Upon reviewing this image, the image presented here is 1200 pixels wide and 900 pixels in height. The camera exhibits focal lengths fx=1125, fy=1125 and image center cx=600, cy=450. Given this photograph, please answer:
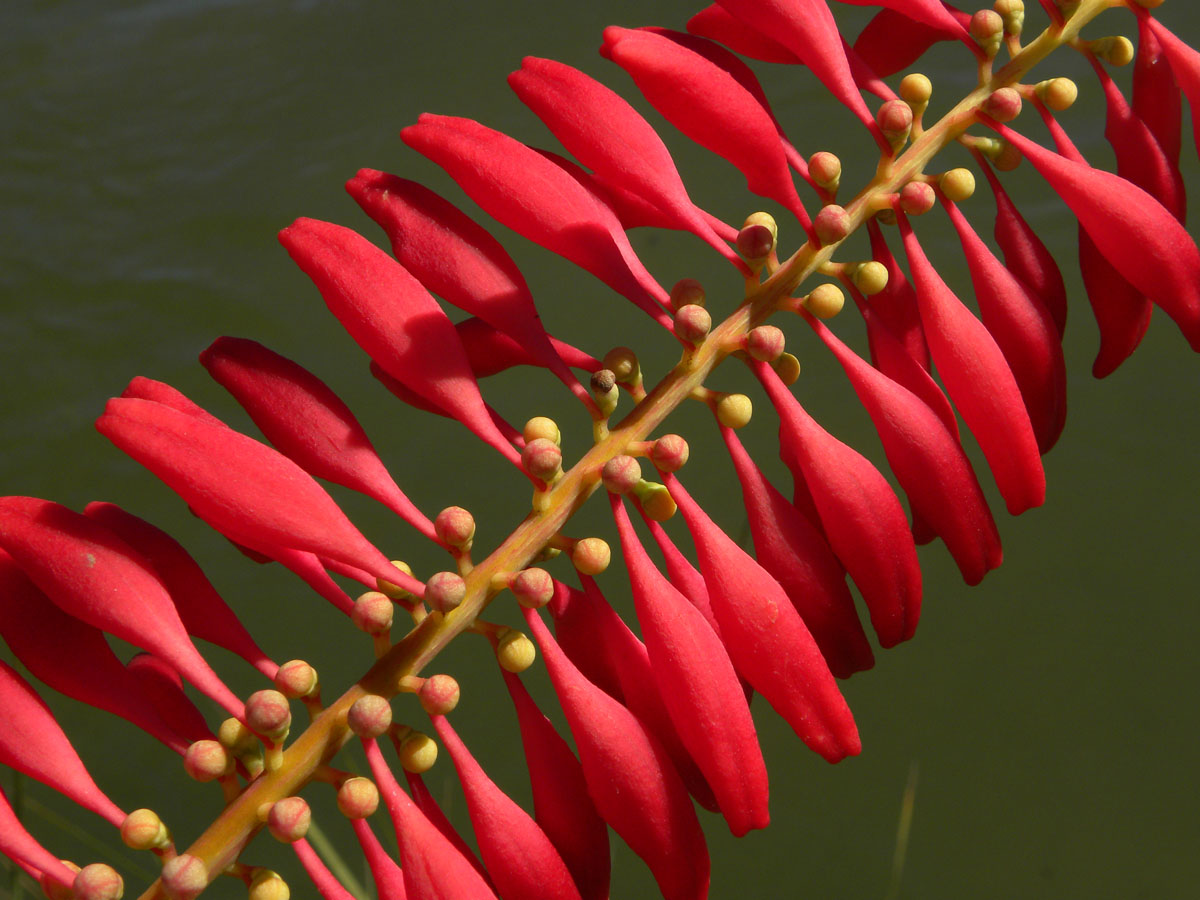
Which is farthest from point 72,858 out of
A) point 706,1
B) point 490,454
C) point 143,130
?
point 706,1

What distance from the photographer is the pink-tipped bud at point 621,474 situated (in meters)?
0.25

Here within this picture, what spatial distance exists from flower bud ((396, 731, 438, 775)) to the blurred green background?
0.25 metres

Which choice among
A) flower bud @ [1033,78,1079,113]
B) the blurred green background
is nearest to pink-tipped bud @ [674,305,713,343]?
flower bud @ [1033,78,1079,113]

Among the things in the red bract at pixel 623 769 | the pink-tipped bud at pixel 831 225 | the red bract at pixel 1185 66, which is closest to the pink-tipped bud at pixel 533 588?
the red bract at pixel 623 769

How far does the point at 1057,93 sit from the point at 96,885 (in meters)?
0.29

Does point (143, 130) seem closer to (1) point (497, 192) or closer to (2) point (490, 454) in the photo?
(2) point (490, 454)

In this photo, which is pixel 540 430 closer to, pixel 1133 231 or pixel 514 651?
pixel 514 651

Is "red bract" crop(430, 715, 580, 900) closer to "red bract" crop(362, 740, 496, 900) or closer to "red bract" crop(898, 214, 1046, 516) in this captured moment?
"red bract" crop(362, 740, 496, 900)

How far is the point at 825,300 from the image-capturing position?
0.89ft

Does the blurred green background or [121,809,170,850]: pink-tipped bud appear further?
the blurred green background

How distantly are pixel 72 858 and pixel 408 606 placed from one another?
0.35 meters

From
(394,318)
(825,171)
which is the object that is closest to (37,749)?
(394,318)

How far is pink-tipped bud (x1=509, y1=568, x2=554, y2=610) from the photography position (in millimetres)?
245

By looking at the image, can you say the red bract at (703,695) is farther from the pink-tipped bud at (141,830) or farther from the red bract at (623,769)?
the pink-tipped bud at (141,830)
